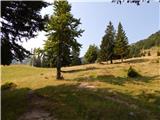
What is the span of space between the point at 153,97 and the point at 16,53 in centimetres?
1299

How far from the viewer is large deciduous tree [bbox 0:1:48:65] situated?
990 inches

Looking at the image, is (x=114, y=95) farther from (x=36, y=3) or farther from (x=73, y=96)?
(x=36, y=3)

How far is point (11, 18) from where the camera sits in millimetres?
25516

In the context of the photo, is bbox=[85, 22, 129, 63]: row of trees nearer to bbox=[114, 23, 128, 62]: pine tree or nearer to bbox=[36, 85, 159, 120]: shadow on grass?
bbox=[114, 23, 128, 62]: pine tree

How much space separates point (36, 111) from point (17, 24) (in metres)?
6.60

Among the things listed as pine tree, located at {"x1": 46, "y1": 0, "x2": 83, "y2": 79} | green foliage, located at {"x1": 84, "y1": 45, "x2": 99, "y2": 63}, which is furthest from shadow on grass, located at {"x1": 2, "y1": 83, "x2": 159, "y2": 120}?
green foliage, located at {"x1": 84, "y1": 45, "x2": 99, "y2": 63}

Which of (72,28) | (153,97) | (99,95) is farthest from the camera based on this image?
(72,28)

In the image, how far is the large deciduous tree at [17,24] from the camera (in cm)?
2514

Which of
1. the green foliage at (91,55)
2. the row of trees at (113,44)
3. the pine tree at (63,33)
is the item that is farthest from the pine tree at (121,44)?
the pine tree at (63,33)

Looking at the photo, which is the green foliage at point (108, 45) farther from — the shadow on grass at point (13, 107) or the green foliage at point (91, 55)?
the shadow on grass at point (13, 107)

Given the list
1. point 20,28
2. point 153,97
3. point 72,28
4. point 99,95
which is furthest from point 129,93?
point 72,28

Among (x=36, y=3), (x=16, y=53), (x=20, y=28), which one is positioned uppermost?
(x=36, y=3)

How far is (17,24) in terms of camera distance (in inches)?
1024

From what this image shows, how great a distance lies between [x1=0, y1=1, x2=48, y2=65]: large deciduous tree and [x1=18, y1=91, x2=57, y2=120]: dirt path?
3509 mm
